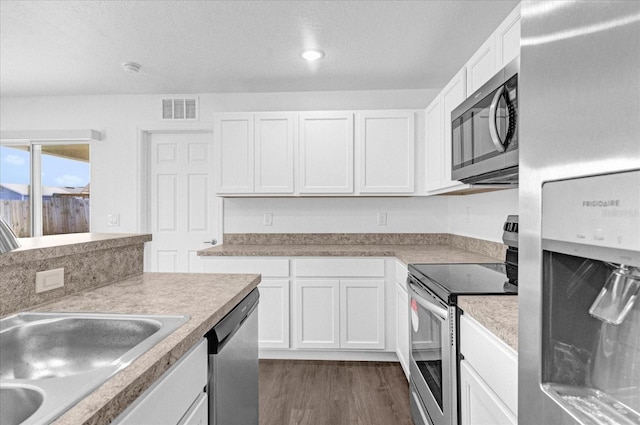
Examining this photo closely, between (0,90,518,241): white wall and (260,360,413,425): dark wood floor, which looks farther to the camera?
(0,90,518,241): white wall

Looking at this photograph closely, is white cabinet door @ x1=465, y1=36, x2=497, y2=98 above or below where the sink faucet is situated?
above

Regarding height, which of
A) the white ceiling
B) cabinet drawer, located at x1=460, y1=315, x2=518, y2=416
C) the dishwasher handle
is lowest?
cabinet drawer, located at x1=460, y1=315, x2=518, y2=416

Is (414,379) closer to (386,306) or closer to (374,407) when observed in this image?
(374,407)

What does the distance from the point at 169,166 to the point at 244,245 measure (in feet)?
3.76

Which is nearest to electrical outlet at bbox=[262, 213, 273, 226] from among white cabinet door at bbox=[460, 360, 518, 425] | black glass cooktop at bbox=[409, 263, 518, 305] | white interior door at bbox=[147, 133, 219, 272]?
white interior door at bbox=[147, 133, 219, 272]

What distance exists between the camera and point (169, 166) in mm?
3777

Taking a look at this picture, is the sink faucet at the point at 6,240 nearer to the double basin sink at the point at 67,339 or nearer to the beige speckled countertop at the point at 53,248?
the beige speckled countertop at the point at 53,248

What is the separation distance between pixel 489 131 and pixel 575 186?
3.07 ft

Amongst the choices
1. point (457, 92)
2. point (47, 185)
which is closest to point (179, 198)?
point (47, 185)

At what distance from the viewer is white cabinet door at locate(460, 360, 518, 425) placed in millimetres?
1056

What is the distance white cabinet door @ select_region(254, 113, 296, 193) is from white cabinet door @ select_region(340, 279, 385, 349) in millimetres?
998

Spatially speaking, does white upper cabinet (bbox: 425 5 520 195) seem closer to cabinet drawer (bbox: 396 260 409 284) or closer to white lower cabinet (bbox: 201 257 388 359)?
cabinet drawer (bbox: 396 260 409 284)

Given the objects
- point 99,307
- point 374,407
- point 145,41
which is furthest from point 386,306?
point 145,41

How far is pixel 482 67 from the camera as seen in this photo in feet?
6.28
